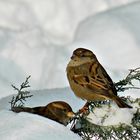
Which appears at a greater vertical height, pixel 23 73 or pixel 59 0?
pixel 59 0

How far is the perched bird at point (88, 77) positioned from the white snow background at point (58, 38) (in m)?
1.14

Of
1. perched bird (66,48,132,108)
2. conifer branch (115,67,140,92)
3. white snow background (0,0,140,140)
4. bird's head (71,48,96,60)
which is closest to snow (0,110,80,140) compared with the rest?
conifer branch (115,67,140,92)

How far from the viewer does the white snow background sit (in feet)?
18.1

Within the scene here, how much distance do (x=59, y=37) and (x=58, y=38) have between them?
38 millimetres

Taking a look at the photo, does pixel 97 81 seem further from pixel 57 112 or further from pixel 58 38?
pixel 58 38

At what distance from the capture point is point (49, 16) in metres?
6.71

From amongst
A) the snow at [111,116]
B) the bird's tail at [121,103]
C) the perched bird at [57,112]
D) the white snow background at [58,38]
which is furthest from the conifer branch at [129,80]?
the white snow background at [58,38]

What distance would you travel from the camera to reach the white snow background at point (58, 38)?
551cm

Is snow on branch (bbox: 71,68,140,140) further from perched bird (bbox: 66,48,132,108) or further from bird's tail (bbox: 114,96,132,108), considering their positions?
perched bird (bbox: 66,48,132,108)

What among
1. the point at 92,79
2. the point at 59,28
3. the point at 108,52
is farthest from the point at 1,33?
the point at 92,79

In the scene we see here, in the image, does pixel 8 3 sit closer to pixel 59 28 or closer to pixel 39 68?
pixel 59 28

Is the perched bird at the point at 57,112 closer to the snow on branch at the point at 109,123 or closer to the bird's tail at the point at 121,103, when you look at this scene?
the snow on branch at the point at 109,123

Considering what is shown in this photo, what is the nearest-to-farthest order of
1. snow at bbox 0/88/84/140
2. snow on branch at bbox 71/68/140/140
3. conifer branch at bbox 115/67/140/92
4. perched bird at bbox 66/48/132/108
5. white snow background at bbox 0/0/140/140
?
1. snow at bbox 0/88/84/140
2. snow on branch at bbox 71/68/140/140
3. conifer branch at bbox 115/67/140/92
4. perched bird at bbox 66/48/132/108
5. white snow background at bbox 0/0/140/140

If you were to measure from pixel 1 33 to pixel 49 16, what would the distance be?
71 centimetres
